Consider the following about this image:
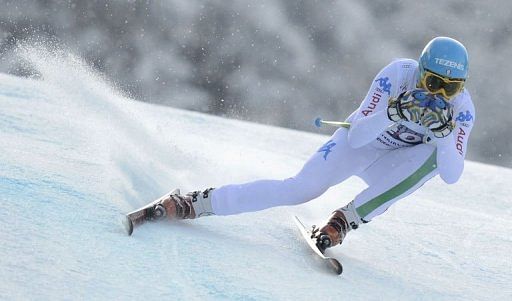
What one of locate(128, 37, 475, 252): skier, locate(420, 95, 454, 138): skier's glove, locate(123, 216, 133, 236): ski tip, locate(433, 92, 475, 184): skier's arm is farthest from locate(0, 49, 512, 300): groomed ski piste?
locate(420, 95, 454, 138): skier's glove

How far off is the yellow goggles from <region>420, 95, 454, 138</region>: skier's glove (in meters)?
0.18

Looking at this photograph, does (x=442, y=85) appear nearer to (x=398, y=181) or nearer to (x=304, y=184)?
(x=398, y=181)

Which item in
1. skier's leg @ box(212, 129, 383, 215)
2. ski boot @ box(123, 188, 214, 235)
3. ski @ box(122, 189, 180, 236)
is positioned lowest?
ski @ box(122, 189, 180, 236)

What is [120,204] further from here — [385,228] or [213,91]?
[213,91]

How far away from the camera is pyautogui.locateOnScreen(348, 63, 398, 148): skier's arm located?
3.98 m

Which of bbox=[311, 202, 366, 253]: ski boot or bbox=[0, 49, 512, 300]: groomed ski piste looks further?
bbox=[311, 202, 366, 253]: ski boot

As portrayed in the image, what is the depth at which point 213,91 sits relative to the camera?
224ft

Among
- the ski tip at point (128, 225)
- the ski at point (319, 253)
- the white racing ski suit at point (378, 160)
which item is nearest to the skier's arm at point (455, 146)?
the white racing ski suit at point (378, 160)

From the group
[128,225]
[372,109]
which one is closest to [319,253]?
[372,109]

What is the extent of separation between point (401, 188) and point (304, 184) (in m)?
0.58

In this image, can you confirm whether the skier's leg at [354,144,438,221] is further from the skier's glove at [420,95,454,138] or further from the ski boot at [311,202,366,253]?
the skier's glove at [420,95,454,138]

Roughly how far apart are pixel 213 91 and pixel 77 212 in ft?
214

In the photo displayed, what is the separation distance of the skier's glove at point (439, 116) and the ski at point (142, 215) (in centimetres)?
152

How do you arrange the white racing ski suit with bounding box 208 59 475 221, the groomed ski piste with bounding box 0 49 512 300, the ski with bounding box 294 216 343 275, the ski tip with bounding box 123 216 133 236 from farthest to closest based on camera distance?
the white racing ski suit with bounding box 208 59 475 221
the ski with bounding box 294 216 343 275
the ski tip with bounding box 123 216 133 236
the groomed ski piste with bounding box 0 49 512 300
